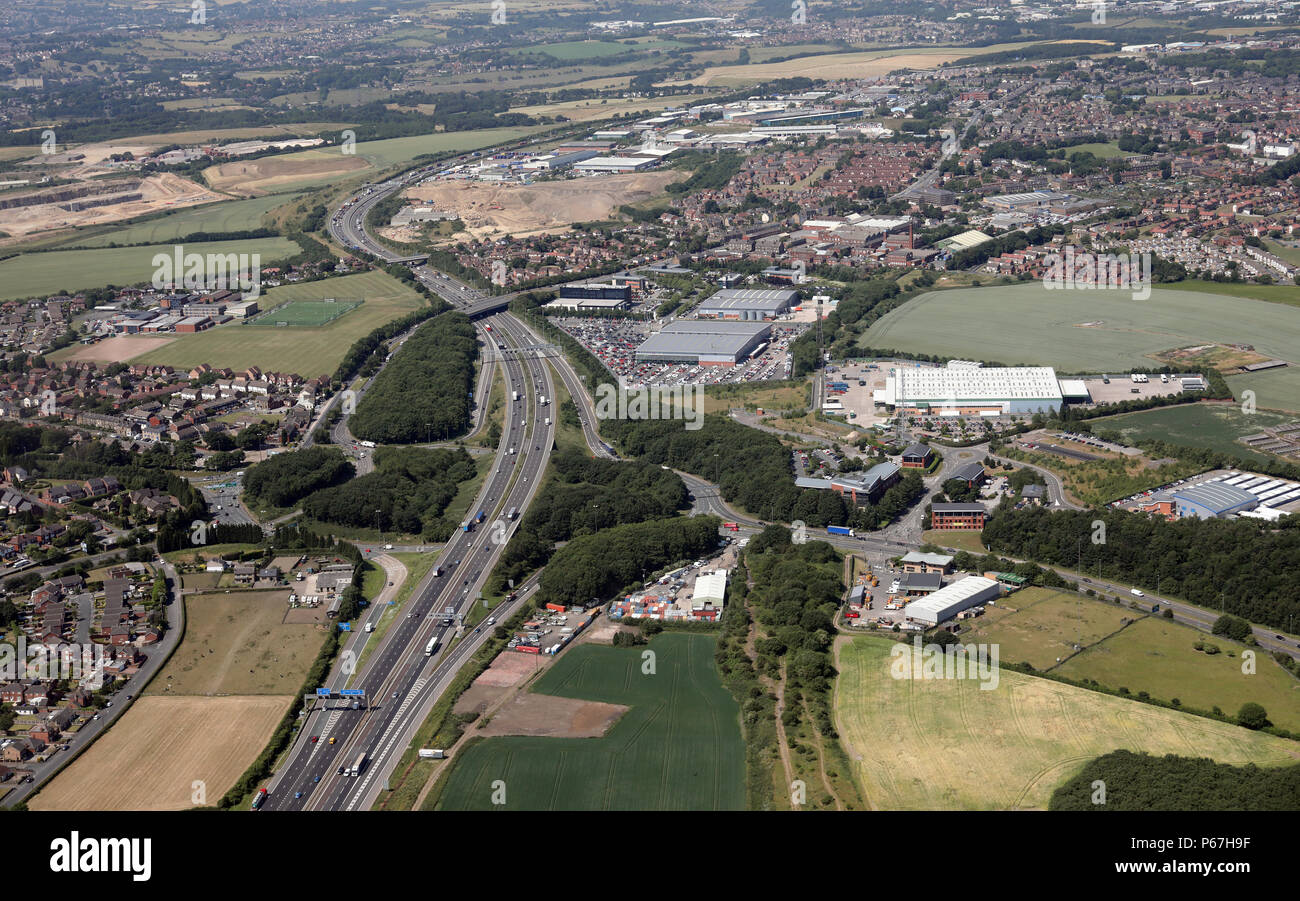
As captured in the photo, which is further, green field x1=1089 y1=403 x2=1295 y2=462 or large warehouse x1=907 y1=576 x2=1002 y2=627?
green field x1=1089 y1=403 x2=1295 y2=462

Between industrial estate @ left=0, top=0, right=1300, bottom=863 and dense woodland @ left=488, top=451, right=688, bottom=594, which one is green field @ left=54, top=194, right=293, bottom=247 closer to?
industrial estate @ left=0, top=0, right=1300, bottom=863

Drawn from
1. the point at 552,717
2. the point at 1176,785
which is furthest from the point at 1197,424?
the point at 552,717

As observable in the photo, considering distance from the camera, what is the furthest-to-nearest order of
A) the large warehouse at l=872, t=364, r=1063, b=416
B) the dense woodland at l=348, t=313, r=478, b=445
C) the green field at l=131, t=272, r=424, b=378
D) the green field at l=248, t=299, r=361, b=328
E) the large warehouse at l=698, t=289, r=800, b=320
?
the green field at l=248, t=299, r=361, b=328
the large warehouse at l=698, t=289, r=800, b=320
the green field at l=131, t=272, r=424, b=378
the dense woodland at l=348, t=313, r=478, b=445
the large warehouse at l=872, t=364, r=1063, b=416

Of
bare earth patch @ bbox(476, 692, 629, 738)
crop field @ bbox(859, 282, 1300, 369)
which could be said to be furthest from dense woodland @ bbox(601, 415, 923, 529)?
crop field @ bbox(859, 282, 1300, 369)

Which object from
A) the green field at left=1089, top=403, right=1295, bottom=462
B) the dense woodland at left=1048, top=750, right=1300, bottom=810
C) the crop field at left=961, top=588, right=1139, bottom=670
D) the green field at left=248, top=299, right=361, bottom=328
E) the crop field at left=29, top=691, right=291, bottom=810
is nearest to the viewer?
the dense woodland at left=1048, top=750, right=1300, bottom=810

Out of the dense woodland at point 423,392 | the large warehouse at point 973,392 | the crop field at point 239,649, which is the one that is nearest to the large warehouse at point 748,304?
the dense woodland at point 423,392

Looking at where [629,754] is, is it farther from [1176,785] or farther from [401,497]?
[401,497]

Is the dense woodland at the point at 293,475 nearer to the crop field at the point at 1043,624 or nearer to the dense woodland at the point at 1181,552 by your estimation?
the dense woodland at the point at 1181,552
